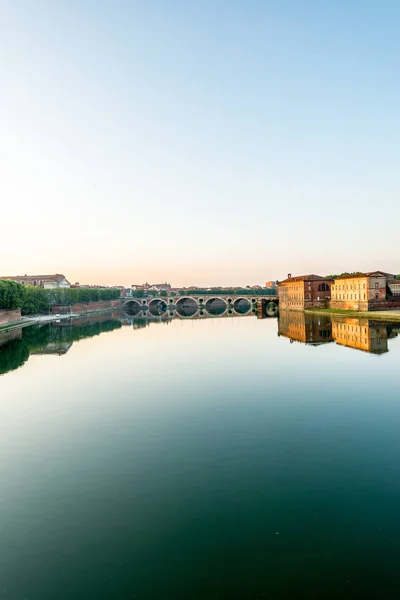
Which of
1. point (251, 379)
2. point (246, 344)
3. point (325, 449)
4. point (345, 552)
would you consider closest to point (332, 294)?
point (246, 344)

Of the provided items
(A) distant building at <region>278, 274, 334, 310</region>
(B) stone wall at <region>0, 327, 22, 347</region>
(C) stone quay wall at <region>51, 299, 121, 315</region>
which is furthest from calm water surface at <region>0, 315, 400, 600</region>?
(C) stone quay wall at <region>51, 299, 121, 315</region>

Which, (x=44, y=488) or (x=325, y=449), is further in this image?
(x=325, y=449)

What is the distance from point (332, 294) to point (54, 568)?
107794 millimetres

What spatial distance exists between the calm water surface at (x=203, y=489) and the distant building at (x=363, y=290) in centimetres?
6278

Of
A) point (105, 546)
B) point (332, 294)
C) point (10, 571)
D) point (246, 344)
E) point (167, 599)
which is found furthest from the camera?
point (332, 294)

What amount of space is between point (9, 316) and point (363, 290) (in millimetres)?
77888

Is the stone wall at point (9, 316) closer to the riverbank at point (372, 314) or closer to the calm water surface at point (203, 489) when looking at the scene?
the calm water surface at point (203, 489)

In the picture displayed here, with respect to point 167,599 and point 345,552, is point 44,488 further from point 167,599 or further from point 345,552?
point 345,552

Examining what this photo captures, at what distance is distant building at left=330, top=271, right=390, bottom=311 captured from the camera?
300 feet

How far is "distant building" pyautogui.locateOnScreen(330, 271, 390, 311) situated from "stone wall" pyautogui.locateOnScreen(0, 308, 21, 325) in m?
76.5

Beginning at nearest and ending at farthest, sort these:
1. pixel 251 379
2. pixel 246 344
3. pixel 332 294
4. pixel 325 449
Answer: pixel 325 449 → pixel 251 379 → pixel 246 344 → pixel 332 294

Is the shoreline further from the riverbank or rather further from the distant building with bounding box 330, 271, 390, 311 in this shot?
the distant building with bounding box 330, 271, 390, 311

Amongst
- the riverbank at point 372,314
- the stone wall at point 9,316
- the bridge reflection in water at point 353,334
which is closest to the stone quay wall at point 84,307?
the stone wall at point 9,316

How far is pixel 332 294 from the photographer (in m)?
111
